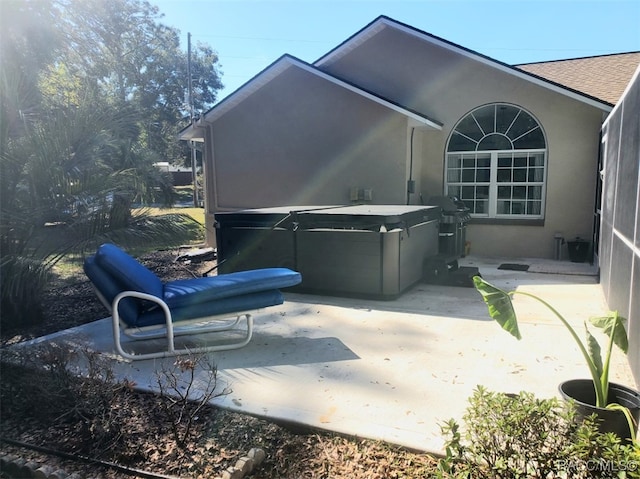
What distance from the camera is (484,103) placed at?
10.7 m

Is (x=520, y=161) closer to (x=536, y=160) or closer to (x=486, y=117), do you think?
(x=536, y=160)

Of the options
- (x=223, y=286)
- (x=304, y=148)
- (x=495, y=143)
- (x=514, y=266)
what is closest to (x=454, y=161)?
(x=495, y=143)

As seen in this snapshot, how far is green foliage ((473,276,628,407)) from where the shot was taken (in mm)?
2670

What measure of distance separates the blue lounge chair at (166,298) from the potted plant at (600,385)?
95.6 inches

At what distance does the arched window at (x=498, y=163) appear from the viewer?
412 inches

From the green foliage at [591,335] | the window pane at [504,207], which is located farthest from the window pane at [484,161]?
the green foliage at [591,335]

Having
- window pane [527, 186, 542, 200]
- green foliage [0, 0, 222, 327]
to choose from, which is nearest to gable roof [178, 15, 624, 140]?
window pane [527, 186, 542, 200]

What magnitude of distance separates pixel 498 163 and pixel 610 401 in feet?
29.2

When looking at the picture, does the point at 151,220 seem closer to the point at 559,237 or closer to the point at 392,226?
the point at 392,226

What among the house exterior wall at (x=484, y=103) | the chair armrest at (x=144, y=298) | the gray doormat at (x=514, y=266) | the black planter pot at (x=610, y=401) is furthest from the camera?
the house exterior wall at (x=484, y=103)

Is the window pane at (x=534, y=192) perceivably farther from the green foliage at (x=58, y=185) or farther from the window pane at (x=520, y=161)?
the green foliage at (x=58, y=185)

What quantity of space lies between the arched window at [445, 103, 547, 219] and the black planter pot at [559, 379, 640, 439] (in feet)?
27.9

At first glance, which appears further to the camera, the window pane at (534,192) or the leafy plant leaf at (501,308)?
the window pane at (534,192)

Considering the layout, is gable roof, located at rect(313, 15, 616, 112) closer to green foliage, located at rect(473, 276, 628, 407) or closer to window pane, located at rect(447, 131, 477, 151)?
window pane, located at rect(447, 131, 477, 151)
